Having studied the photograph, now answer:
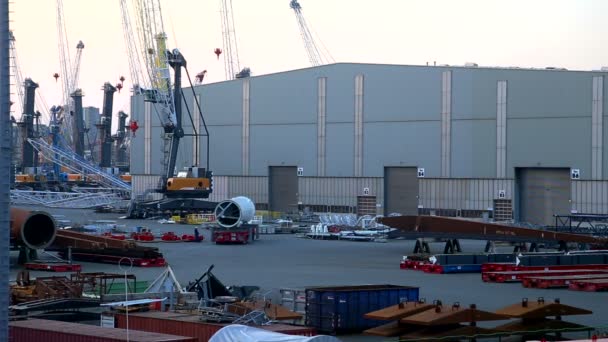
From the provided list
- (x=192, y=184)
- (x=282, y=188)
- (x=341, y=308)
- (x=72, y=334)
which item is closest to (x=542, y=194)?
(x=282, y=188)

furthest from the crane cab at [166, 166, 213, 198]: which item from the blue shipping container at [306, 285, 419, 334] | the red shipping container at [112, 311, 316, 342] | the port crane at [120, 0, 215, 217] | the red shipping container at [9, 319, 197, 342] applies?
the red shipping container at [9, 319, 197, 342]

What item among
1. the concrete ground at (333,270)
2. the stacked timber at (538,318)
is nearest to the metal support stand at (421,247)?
the concrete ground at (333,270)

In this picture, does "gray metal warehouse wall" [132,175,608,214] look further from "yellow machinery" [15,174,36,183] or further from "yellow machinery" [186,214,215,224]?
"yellow machinery" [15,174,36,183]

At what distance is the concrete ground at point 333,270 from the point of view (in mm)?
33375

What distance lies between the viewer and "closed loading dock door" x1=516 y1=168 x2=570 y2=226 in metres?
63.1

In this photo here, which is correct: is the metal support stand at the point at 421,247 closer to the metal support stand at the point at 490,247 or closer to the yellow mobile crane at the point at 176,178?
the metal support stand at the point at 490,247

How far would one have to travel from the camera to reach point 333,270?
41688mm

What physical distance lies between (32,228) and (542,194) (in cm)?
3354

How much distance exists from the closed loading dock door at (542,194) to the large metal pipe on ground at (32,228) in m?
32.0

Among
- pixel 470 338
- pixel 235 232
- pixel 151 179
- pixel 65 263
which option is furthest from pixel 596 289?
pixel 151 179

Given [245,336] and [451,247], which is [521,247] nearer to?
[451,247]

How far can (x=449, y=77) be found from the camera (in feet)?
217

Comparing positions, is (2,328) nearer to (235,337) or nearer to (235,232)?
(235,337)

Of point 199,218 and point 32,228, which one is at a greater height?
point 32,228
